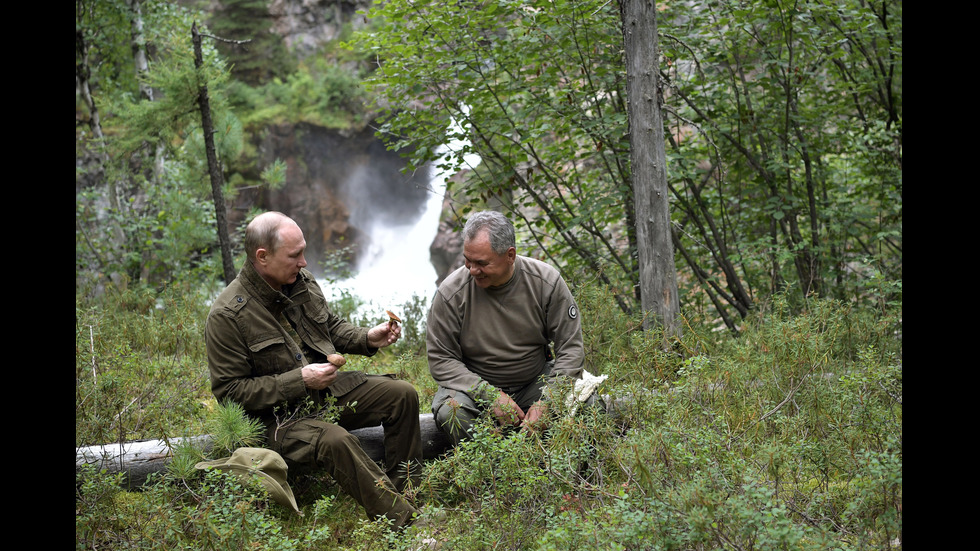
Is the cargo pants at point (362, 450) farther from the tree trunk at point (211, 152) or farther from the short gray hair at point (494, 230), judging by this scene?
the tree trunk at point (211, 152)

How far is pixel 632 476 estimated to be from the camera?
3156 millimetres

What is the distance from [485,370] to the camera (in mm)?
4340

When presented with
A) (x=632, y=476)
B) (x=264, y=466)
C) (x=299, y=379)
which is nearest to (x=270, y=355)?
(x=299, y=379)

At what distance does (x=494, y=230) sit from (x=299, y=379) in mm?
1348

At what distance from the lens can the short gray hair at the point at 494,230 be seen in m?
4.12

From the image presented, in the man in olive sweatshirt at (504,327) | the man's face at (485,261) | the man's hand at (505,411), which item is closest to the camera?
the man's hand at (505,411)

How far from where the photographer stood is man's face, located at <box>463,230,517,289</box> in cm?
410

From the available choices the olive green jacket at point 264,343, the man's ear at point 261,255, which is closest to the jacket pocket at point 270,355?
the olive green jacket at point 264,343

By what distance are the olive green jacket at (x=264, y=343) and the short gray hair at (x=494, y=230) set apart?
97cm

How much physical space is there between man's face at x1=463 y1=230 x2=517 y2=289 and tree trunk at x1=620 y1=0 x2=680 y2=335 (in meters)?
1.73
